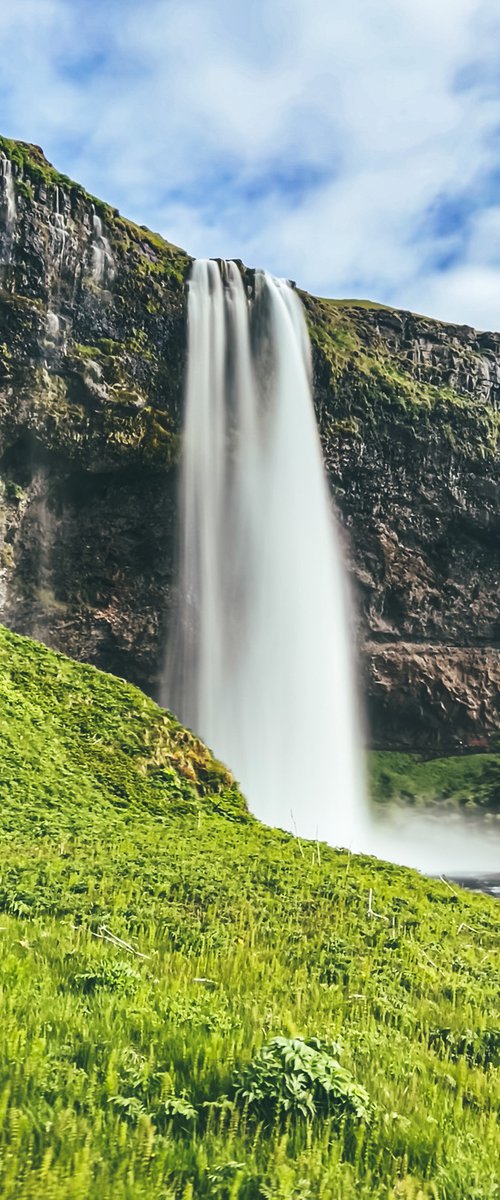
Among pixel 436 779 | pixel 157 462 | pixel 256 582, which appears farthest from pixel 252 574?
pixel 436 779

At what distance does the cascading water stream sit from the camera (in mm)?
47781

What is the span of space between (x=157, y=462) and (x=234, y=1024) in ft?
142

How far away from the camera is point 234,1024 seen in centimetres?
551

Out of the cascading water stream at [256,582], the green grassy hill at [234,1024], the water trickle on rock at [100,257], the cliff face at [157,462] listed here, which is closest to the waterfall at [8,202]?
the cliff face at [157,462]

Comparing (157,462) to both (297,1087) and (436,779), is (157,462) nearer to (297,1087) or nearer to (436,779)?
(436,779)

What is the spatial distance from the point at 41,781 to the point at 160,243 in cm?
4246

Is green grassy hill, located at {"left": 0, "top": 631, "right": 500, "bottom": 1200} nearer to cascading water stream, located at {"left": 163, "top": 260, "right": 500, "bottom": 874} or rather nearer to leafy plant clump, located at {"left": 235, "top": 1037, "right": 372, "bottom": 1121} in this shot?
leafy plant clump, located at {"left": 235, "top": 1037, "right": 372, "bottom": 1121}

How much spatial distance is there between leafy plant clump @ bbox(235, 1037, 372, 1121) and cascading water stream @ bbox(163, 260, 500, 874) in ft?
139

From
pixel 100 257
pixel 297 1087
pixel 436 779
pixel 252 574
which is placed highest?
pixel 100 257

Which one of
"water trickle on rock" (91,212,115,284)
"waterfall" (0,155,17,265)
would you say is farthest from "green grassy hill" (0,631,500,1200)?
"water trickle on rock" (91,212,115,284)

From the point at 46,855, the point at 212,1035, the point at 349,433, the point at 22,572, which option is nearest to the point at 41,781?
the point at 46,855

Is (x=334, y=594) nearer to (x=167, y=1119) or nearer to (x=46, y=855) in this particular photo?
(x=46, y=855)

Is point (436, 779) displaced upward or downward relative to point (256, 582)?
downward

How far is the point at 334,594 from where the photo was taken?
50.8m
